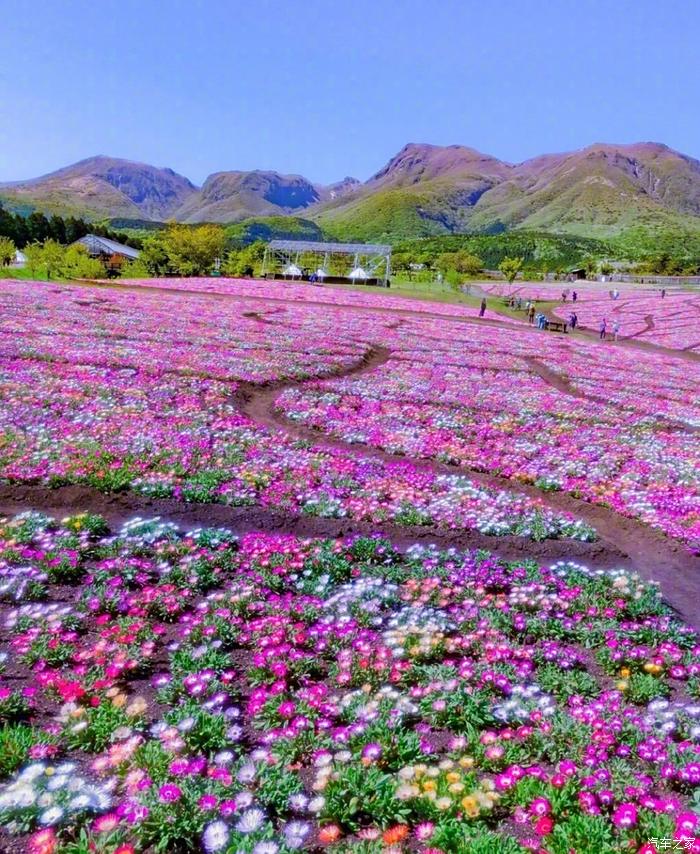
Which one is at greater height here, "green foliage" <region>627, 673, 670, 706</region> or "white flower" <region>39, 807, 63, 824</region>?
"white flower" <region>39, 807, 63, 824</region>

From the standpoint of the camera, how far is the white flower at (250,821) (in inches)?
182

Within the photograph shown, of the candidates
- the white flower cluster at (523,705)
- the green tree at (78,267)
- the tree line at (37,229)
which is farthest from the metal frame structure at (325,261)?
the white flower cluster at (523,705)

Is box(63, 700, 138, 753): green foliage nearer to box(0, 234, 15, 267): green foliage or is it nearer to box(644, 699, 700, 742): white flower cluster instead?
box(644, 699, 700, 742): white flower cluster

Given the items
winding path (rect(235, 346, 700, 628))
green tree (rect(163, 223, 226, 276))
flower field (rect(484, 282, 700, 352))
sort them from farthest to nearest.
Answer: green tree (rect(163, 223, 226, 276))
flower field (rect(484, 282, 700, 352))
winding path (rect(235, 346, 700, 628))

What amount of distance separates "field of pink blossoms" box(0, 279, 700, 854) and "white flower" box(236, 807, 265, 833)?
19mm

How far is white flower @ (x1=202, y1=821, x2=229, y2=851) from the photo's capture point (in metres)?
4.45

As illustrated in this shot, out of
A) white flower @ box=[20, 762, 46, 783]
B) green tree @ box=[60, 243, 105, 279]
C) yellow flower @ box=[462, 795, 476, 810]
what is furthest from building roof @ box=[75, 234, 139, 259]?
yellow flower @ box=[462, 795, 476, 810]

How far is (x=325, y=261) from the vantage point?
4048 inches

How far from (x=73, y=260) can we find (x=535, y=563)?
86452 mm

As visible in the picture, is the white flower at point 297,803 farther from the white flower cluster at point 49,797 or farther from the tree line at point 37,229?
the tree line at point 37,229

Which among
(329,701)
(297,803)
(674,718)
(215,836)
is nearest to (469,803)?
(297,803)

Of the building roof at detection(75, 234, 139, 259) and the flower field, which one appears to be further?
the building roof at detection(75, 234, 139, 259)

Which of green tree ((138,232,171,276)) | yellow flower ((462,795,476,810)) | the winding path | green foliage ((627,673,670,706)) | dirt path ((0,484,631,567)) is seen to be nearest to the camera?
yellow flower ((462,795,476,810))

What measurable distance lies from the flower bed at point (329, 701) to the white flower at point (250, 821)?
0.09 feet
